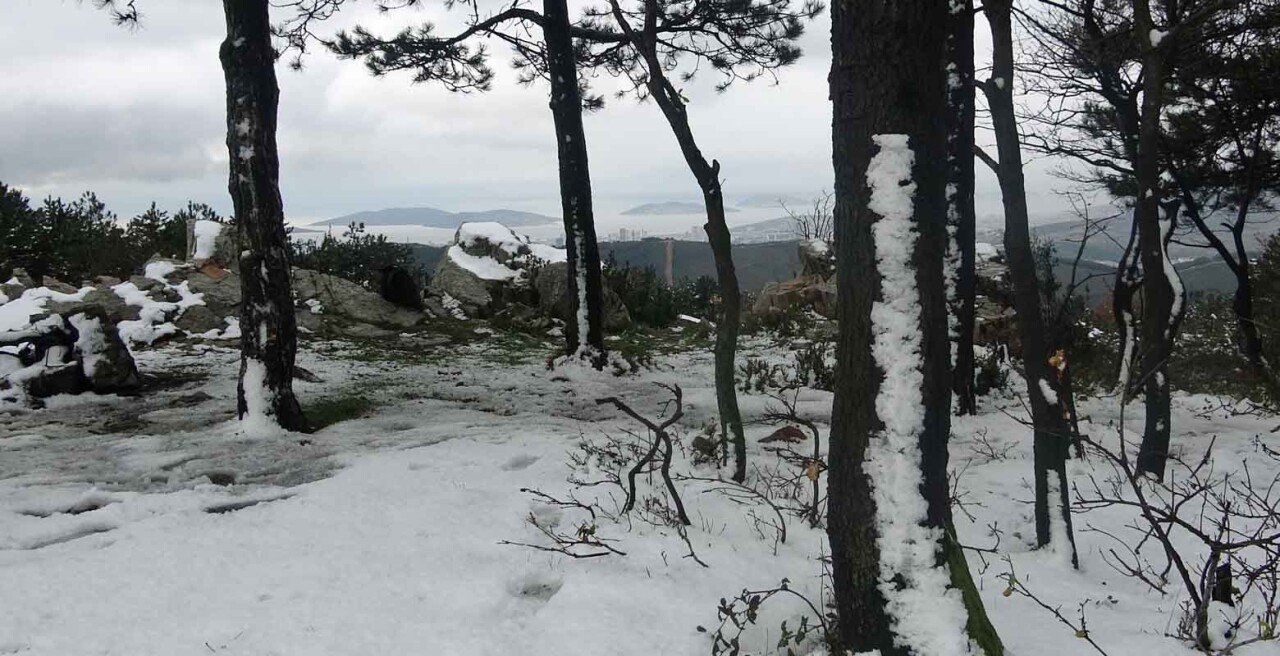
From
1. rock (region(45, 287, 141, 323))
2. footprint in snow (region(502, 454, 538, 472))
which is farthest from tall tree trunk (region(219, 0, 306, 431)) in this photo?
rock (region(45, 287, 141, 323))

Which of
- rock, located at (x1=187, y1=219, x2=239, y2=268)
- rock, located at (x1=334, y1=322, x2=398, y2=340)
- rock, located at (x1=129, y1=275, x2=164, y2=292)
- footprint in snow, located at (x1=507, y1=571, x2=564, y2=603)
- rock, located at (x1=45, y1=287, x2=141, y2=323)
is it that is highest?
rock, located at (x1=187, y1=219, x2=239, y2=268)

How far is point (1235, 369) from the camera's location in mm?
7781

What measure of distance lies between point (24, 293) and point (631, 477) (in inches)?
400

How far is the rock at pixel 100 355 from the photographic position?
6043 mm

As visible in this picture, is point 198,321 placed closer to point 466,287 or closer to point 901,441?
point 466,287

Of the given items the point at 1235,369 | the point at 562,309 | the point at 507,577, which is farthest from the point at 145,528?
the point at 1235,369

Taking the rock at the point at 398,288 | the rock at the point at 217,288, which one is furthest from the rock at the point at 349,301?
the rock at the point at 217,288

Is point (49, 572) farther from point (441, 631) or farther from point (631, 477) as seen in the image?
point (631, 477)

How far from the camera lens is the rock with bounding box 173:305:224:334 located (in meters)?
9.01

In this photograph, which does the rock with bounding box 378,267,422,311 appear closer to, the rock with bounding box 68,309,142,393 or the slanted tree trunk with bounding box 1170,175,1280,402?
the rock with bounding box 68,309,142,393

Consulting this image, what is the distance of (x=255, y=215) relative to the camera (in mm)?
4898

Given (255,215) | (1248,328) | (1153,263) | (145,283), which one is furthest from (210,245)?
(1248,328)

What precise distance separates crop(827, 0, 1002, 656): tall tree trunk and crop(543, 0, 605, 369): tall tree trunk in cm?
590

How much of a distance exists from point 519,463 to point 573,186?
449 centimetres
